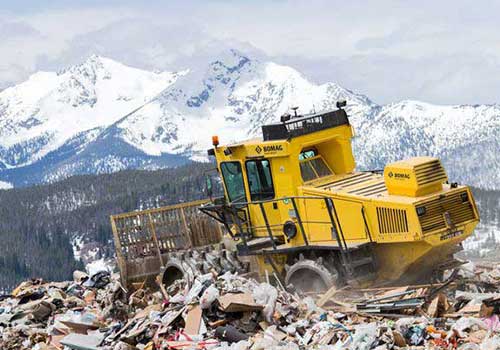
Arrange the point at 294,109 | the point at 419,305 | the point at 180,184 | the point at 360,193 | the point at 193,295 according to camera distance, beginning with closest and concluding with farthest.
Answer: the point at 419,305, the point at 193,295, the point at 360,193, the point at 294,109, the point at 180,184

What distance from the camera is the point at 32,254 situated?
152875mm

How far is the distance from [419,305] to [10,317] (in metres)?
10.0

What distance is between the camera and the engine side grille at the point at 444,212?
1570cm

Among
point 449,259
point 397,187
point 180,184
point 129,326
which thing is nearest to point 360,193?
point 397,187

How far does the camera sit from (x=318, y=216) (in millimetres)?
17562

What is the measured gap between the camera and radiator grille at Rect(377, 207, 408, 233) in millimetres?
15805

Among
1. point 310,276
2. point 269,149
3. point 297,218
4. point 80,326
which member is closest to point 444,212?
point 310,276

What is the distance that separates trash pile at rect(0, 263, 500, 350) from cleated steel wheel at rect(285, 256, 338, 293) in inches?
10.2

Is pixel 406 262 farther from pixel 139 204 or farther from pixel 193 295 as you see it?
pixel 139 204

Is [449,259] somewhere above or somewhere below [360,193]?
below

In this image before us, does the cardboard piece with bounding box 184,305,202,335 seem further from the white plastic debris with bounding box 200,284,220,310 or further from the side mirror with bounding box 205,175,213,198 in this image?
the side mirror with bounding box 205,175,213,198

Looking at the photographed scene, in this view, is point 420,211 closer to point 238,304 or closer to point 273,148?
point 238,304

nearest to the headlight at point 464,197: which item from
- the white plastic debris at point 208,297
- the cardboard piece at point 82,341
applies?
the white plastic debris at point 208,297

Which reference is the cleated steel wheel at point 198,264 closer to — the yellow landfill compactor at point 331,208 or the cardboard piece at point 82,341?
the yellow landfill compactor at point 331,208
